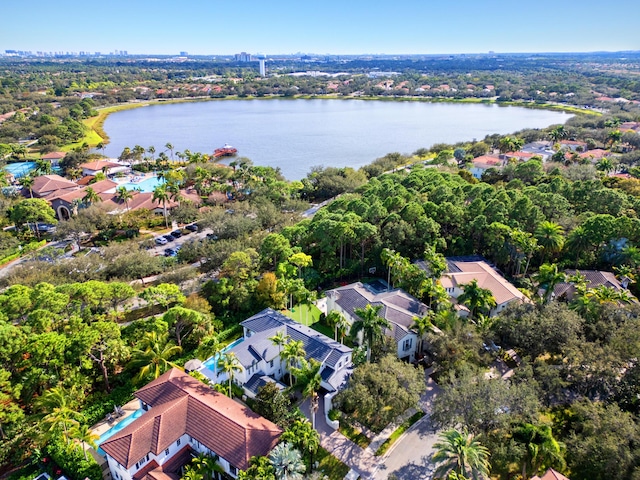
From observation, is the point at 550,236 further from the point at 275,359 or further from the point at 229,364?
the point at 229,364

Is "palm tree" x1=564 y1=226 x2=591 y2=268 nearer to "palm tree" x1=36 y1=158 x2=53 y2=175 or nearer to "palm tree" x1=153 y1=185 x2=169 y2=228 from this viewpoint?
"palm tree" x1=153 y1=185 x2=169 y2=228

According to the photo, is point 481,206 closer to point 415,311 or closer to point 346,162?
point 415,311

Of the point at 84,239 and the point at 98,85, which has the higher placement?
the point at 98,85

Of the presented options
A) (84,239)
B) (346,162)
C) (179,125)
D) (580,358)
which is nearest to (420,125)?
(346,162)

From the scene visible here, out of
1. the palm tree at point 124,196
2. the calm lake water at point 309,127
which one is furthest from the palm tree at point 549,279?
the calm lake water at point 309,127

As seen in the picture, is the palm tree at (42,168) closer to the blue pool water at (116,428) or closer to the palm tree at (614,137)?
the blue pool water at (116,428)
